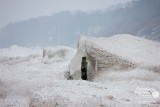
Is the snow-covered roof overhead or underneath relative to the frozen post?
overhead

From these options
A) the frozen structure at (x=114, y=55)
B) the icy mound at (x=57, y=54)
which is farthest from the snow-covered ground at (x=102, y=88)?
the icy mound at (x=57, y=54)

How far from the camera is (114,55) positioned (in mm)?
13773

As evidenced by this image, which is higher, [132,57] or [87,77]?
[132,57]

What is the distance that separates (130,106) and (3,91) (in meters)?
6.37

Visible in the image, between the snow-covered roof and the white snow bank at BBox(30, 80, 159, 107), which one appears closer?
the white snow bank at BBox(30, 80, 159, 107)

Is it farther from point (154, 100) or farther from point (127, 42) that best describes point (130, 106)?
point (127, 42)

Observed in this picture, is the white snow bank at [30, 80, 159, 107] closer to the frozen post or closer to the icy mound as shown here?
the frozen post

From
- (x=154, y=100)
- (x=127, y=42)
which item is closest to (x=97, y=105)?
(x=154, y=100)

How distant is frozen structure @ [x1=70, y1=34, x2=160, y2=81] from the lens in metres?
13.3

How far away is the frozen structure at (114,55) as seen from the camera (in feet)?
43.5

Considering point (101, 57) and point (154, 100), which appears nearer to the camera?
point (154, 100)

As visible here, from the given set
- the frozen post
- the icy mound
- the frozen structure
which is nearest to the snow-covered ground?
the frozen structure

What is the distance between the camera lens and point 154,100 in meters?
7.43

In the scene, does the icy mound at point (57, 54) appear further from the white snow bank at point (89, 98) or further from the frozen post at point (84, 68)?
the white snow bank at point (89, 98)
